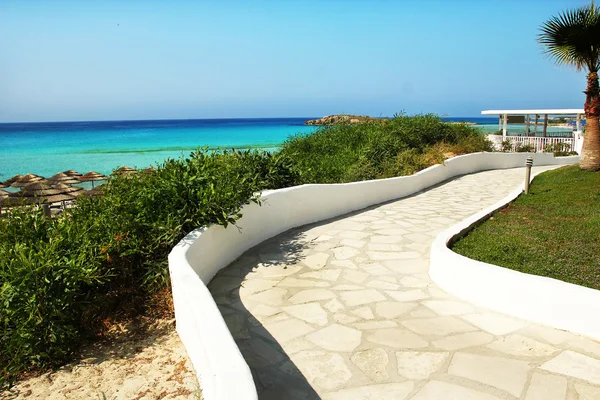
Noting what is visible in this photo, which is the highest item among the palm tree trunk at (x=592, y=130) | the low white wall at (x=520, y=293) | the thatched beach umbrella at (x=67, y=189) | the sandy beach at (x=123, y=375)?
the palm tree trunk at (x=592, y=130)

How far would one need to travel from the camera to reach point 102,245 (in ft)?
15.7

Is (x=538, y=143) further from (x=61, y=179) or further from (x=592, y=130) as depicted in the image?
(x=61, y=179)

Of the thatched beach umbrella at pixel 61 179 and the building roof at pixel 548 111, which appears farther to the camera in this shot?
the building roof at pixel 548 111

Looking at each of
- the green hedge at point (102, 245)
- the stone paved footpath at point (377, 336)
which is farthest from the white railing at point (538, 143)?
the stone paved footpath at point (377, 336)

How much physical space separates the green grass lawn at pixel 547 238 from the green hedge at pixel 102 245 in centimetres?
333

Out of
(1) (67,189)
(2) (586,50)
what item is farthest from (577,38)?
(1) (67,189)

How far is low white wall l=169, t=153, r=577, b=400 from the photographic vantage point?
8.94ft

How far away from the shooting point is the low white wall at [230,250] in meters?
2.72

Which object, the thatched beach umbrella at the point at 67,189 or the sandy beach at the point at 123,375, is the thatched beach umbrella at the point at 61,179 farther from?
the sandy beach at the point at 123,375

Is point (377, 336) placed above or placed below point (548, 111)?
below

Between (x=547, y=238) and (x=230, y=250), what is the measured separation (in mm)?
4289

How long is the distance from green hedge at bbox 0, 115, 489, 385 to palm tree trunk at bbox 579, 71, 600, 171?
340 inches

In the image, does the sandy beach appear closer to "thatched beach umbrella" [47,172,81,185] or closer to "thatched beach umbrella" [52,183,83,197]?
"thatched beach umbrella" [52,183,83,197]

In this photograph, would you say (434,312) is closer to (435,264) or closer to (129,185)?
(435,264)
